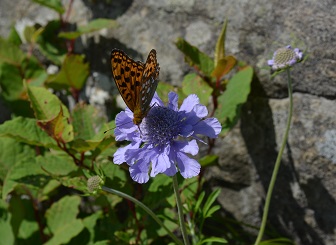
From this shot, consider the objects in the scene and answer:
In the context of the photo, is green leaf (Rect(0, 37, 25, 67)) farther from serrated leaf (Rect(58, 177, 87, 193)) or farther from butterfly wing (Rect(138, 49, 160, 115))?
butterfly wing (Rect(138, 49, 160, 115))

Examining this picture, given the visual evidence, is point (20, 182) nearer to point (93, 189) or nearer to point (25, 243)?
point (25, 243)

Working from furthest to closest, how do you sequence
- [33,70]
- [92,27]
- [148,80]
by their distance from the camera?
[33,70], [92,27], [148,80]

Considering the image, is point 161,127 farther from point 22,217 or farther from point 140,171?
point 22,217

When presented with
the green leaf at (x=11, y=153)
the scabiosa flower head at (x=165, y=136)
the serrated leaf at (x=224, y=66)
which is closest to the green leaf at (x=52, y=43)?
the green leaf at (x=11, y=153)

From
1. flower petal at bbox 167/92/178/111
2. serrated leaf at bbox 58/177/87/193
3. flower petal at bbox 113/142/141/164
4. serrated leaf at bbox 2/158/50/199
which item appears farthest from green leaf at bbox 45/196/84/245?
flower petal at bbox 167/92/178/111

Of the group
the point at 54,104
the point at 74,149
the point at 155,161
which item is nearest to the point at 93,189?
the point at 155,161

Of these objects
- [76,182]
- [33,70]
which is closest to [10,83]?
[33,70]
